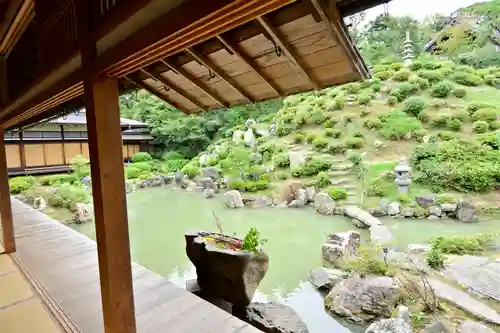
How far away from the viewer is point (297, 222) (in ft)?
22.9

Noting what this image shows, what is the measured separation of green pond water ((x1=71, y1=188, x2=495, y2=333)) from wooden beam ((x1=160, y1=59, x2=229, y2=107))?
8.04ft

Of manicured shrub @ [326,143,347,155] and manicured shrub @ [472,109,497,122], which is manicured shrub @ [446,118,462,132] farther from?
manicured shrub @ [326,143,347,155]

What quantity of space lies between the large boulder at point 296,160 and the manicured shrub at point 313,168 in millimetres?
247

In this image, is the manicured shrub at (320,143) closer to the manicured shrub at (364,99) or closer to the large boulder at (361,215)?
the manicured shrub at (364,99)

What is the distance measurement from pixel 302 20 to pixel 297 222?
6.17 meters

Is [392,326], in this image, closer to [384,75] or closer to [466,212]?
[466,212]

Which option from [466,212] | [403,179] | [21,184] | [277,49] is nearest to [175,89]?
[277,49]

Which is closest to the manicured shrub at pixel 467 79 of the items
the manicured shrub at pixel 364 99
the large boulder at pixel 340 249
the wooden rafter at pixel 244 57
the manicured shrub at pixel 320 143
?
the manicured shrub at pixel 364 99

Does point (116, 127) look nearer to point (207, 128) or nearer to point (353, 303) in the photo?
point (353, 303)

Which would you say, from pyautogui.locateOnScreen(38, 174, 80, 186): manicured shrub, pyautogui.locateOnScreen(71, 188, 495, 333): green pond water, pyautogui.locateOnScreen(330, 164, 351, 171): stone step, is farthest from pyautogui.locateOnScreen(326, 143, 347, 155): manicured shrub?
pyautogui.locateOnScreen(38, 174, 80, 186): manicured shrub

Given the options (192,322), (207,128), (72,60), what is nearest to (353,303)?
(192,322)

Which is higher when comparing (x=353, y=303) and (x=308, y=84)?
(x=308, y=84)

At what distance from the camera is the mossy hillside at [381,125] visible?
9008 millimetres

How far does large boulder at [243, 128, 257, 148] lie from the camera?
12750 millimetres
